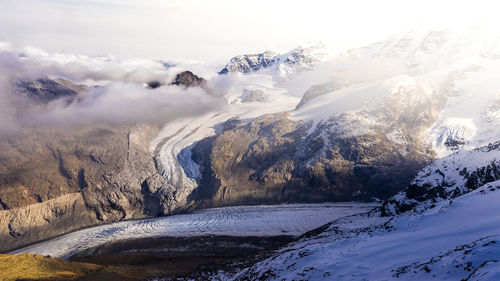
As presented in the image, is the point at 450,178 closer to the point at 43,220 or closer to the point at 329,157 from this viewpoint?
the point at 329,157

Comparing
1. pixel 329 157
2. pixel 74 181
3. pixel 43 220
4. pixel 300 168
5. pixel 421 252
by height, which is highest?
pixel 421 252

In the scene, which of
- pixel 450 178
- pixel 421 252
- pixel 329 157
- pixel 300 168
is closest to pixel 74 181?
pixel 300 168

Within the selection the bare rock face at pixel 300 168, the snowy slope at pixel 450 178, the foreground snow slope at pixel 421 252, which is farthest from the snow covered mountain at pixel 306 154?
the foreground snow slope at pixel 421 252

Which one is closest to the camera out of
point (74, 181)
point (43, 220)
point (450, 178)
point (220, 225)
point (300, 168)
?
point (450, 178)

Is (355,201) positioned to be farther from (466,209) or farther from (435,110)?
(466,209)

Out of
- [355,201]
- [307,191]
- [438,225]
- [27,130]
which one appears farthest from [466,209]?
[27,130]

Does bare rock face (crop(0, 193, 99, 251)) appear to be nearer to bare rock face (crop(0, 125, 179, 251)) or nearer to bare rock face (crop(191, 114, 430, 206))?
bare rock face (crop(0, 125, 179, 251))

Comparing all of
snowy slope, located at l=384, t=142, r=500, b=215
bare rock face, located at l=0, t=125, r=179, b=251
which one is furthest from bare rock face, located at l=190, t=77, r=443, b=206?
snowy slope, located at l=384, t=142, r=500, b=215
